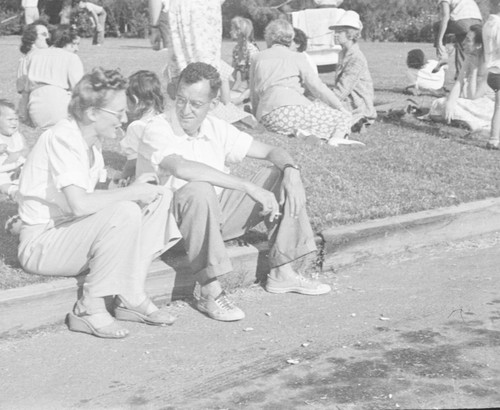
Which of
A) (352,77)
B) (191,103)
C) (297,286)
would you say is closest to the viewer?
(191,103)

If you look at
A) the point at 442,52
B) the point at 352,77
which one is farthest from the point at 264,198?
the point at 442,52

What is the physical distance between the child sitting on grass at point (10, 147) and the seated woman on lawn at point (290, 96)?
2873mm

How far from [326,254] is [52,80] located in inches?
169

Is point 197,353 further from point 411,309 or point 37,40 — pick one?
point 37,40

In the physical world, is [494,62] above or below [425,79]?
above

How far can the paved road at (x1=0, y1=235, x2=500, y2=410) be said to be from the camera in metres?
3.90

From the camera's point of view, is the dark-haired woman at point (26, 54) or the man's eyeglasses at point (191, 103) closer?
the man's eyeglasses at point (191, 103)

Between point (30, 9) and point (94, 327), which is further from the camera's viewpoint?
point (30, 9)

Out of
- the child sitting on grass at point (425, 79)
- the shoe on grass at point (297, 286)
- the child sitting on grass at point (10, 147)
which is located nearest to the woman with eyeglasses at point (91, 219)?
the shoe on grass at point (297, 286)

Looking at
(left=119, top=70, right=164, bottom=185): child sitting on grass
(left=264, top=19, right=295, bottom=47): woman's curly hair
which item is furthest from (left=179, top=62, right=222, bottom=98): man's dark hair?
(left=264, top=19, right=295, bottom=47): woman's curly hair

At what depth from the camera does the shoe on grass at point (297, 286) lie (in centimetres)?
534

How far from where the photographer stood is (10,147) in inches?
269

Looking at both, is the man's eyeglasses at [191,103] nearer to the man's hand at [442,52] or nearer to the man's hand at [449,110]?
the man's hand at [449,110]

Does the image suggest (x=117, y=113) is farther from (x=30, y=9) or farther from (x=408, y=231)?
(x=30, y=9)
